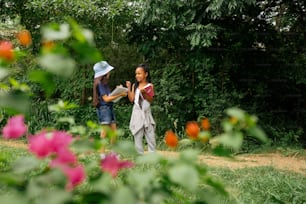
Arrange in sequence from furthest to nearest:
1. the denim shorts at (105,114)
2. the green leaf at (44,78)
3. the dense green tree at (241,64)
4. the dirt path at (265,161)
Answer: the dense green tree at (241,64) → the dirt path at (265,161) → the denim shorts at (105,114) → the green leaf at (44,78)

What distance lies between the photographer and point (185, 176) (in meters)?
0.92

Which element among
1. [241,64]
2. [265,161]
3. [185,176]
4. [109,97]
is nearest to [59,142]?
[185,176]

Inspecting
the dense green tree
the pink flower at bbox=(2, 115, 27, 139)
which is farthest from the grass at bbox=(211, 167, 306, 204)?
the dense green tree

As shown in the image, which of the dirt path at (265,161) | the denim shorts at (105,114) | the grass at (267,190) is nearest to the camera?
the grass at (267,190)

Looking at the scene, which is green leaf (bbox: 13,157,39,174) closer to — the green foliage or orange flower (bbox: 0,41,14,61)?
the green foliage

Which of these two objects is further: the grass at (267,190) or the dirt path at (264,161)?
the dirt path at (264,161)

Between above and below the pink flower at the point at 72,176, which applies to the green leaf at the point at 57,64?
above

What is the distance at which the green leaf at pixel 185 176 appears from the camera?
907 mm

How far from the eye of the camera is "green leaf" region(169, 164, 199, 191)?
0.91m

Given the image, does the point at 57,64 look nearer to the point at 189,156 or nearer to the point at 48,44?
the point at 48,44

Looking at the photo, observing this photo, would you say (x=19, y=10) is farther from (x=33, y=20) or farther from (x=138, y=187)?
(x=138, y=187)

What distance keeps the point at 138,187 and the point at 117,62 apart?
11075 mm

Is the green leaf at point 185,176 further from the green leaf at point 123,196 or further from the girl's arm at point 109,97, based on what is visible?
the girl's arm at point 109,97

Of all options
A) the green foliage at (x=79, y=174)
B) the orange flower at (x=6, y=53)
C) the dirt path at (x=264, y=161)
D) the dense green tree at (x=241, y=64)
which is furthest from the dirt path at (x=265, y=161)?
the orange flower at (x=6, y=53)
